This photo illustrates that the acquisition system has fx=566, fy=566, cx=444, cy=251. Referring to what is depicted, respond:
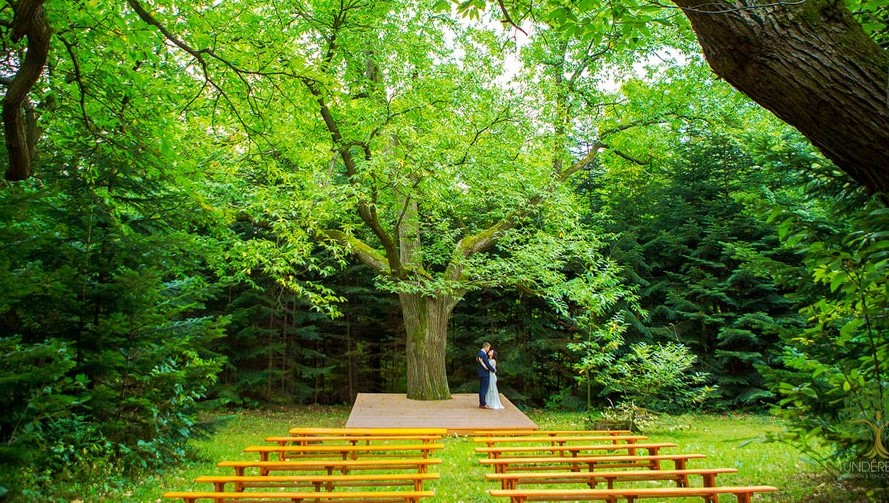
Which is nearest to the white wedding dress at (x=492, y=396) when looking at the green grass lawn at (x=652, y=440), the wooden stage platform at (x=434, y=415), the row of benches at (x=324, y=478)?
the wooden stage platform at (x=434, y=415)

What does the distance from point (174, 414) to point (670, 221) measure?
665 inches

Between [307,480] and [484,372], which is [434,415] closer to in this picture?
[484,372]

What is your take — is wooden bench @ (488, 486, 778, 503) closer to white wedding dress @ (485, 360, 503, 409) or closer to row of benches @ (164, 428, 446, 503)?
row of benches @ (164, 428, 446, 503)

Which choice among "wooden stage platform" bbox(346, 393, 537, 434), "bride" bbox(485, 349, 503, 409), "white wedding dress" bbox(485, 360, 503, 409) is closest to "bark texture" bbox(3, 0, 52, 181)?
"wooden stage platform" bbox(346, 393, 537, 434)

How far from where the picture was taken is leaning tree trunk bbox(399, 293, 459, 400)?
14.7 meters

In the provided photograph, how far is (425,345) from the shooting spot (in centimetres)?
1464

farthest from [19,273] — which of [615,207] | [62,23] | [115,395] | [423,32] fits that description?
[615,207]

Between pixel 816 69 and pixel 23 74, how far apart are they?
583 cm

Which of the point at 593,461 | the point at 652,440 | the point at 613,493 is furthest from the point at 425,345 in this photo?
the point at 613,493

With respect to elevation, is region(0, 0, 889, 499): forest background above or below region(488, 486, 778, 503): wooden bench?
above

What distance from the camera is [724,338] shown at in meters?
17.9

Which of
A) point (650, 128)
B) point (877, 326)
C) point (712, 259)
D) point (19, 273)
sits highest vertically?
point (650, 128)

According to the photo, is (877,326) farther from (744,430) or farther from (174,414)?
(744,430)

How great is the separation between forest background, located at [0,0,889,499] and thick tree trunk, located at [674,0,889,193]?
0.40 metres
